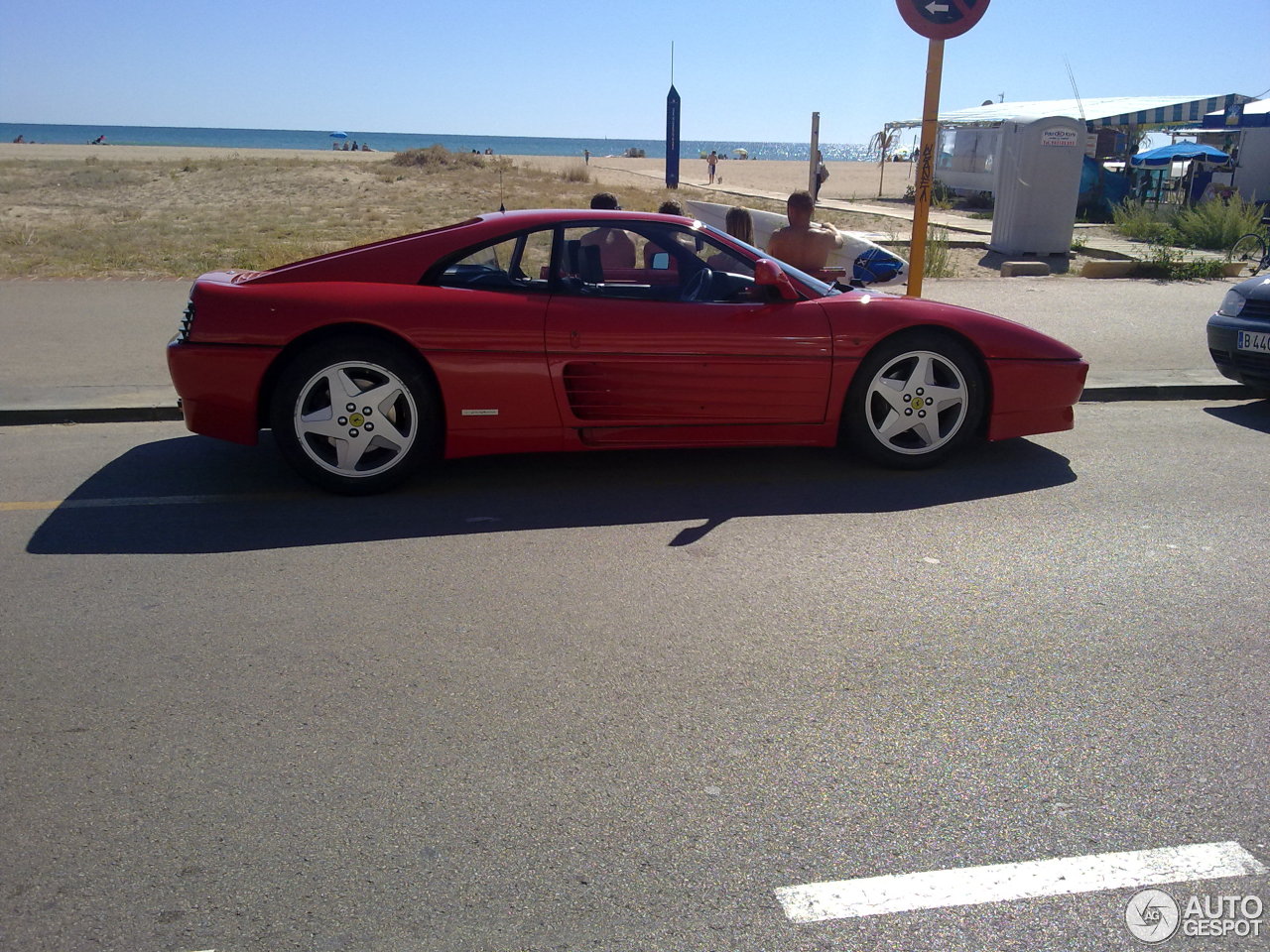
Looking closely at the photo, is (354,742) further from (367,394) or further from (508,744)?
(367,394)

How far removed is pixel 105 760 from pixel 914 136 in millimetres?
35168

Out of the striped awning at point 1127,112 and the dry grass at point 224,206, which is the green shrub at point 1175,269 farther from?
the striped awning at point 1127,112

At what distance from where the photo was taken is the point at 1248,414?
7.61m

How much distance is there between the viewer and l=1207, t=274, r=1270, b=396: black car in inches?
289

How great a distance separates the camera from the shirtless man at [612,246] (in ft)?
19.0

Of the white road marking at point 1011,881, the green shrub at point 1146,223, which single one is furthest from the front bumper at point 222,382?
the green shrub at point 1146,223

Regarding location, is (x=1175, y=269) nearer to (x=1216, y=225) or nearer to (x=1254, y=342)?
(x=1216, y=225)

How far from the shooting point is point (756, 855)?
2697mm

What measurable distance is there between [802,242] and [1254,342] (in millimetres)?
3219

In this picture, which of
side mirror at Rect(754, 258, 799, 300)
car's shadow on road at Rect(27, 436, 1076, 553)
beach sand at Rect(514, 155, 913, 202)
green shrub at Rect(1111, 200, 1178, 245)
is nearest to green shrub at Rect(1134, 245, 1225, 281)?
green shrub at Rect(1111, 200, 1178, 245)

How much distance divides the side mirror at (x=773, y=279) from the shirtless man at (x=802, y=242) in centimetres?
263

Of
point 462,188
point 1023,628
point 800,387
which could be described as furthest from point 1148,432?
point 462,188

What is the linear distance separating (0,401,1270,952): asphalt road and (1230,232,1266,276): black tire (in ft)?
37.6

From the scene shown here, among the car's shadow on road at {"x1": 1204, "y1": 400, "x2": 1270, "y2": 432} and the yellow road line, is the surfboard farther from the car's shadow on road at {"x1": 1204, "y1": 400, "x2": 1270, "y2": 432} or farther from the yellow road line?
the yellow road line
